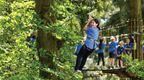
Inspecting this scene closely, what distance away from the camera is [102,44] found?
13.6 m

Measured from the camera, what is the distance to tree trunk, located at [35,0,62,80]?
8.10 m

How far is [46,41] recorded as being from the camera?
855 centimetres

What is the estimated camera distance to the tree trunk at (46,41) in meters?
8.10

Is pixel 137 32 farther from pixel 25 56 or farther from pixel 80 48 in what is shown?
pixel 25 56

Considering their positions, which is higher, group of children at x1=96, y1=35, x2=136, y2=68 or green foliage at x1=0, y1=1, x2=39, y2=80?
green foliage at x1=0, y1=1, x2=39, y2=80

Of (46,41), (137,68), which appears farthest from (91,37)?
(46,41)

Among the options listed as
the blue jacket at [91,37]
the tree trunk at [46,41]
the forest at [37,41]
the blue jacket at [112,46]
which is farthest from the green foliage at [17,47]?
the blue jacket at [112,46]

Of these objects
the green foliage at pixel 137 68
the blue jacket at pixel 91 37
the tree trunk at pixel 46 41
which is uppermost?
the tree trunk at pixel 46 41

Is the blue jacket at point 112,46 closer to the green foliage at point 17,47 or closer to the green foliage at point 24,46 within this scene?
the green foliage at point 24,46

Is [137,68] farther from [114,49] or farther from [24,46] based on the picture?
[114,49]

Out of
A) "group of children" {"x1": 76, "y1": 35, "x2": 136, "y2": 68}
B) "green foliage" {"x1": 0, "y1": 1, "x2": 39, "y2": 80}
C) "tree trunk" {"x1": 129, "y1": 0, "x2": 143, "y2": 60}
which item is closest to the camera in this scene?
"green foliage" {"x1": 0, "y1": 1, "x2": 39, "y2": 80}

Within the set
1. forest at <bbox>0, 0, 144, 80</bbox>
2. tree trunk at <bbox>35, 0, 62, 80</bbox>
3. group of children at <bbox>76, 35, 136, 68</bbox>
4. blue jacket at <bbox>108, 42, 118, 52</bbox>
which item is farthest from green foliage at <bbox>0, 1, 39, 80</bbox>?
blue jacket at <bbox>108, 42, 118, 52</bbox>

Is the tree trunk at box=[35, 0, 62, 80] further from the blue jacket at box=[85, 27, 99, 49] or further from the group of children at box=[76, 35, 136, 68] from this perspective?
the group of children at box=[76, 35, 136, 68]

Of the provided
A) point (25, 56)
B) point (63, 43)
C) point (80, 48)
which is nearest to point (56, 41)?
point (63, 43)
